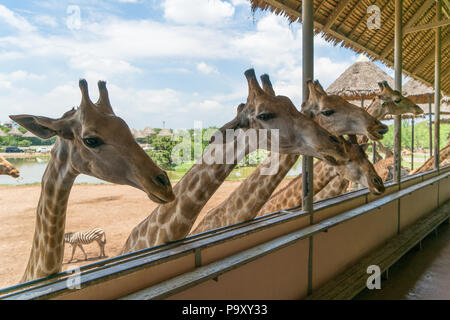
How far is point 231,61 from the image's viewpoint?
2.79m

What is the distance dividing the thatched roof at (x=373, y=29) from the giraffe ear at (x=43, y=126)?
2.27m

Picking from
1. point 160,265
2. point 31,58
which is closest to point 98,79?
point 31,58

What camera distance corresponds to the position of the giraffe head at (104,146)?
1.25 m

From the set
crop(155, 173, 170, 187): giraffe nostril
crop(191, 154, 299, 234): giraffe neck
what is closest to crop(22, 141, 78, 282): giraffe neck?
crop(155, 173, 170, 187): giraffe nostril

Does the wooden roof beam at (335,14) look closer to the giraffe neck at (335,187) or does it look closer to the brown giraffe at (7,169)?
the giraffe neck at (335,187)

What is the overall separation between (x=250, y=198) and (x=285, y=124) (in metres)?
0.92

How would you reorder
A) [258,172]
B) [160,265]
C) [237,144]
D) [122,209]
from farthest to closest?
[122,209], [258,172], [237,144], [160,265]

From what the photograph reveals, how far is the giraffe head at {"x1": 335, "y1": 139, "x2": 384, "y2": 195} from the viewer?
2469 mm

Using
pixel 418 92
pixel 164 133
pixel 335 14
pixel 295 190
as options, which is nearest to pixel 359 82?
pixel 418 92

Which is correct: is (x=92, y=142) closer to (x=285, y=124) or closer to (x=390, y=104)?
(x=285, y=124)

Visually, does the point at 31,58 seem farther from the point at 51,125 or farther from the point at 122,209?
the point at 122,209

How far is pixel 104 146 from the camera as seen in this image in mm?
1297

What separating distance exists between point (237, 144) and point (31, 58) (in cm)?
123

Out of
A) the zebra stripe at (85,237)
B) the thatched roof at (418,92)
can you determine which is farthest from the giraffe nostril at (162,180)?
the thatched roof at (418,92)
